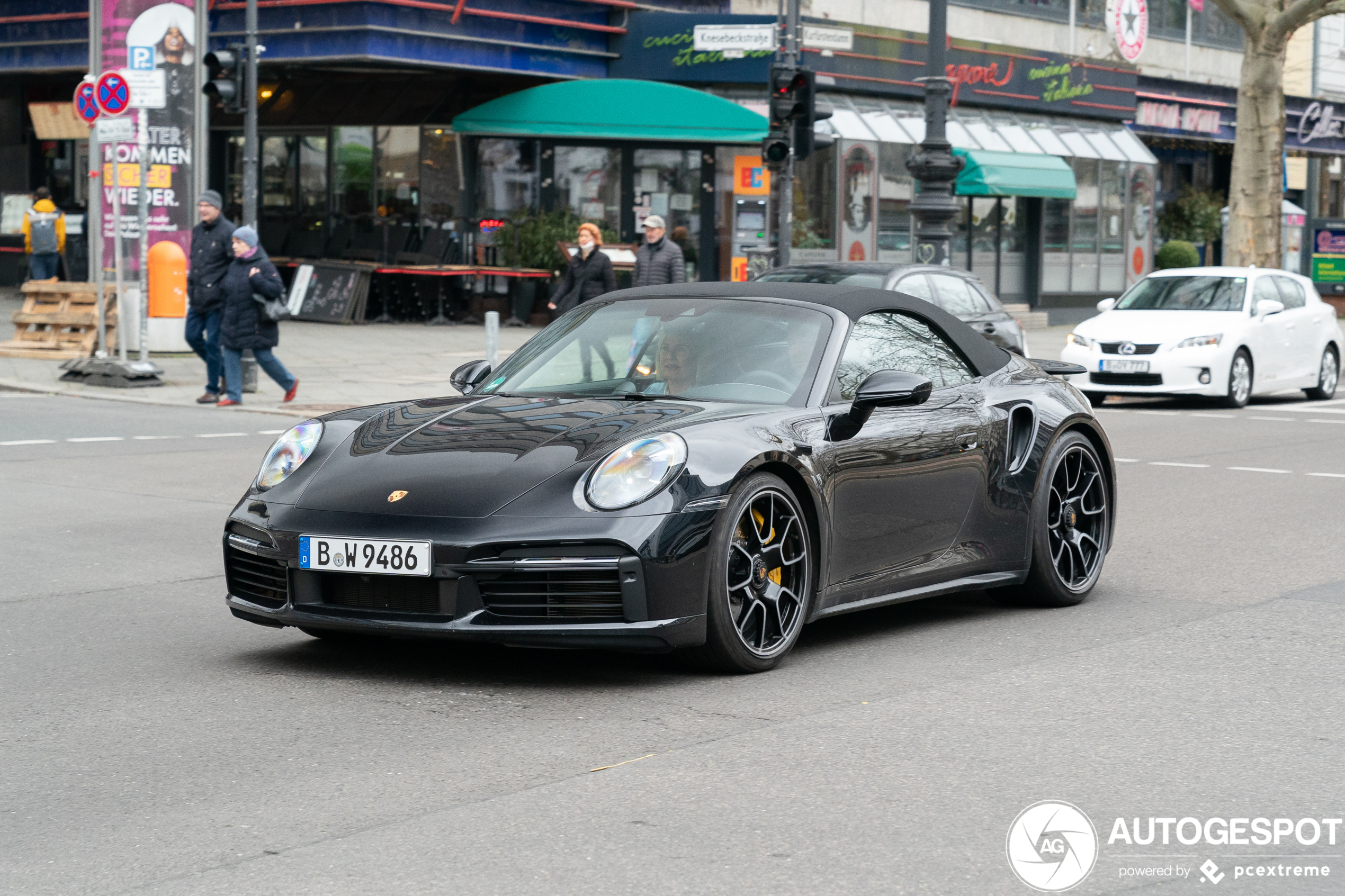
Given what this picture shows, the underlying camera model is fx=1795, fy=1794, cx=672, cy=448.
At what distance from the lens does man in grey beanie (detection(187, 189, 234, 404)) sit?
17.2 meters

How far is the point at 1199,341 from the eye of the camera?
18.7 metres

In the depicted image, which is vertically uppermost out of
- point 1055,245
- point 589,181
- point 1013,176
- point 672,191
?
point 1013,176

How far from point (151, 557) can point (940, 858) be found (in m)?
5.58

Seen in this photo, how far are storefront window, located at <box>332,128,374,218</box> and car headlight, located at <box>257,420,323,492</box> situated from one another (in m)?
25.3

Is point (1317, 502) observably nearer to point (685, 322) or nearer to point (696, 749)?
point (685, 322)

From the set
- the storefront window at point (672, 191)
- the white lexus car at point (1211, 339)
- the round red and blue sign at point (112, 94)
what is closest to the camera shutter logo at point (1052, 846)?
the white lexus car at point (1211, 339)

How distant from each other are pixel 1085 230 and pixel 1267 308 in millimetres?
18961

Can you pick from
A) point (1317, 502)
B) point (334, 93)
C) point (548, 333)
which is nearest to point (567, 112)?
point (334, 93)

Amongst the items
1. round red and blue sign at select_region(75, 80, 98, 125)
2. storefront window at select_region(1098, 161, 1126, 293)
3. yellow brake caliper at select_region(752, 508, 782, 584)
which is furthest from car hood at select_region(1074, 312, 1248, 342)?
storefront window at select_region(1098, 161, 1126, 293)

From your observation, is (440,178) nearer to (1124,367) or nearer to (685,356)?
(1124,367)

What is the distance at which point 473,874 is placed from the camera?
391 cm

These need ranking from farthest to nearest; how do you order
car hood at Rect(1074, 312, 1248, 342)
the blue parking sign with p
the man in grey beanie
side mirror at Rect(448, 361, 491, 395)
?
1. the blue parking sign with p
2. car hood at Rect(1074, 312, 1248, 342)
3. the man in grey beanie
4. side mirror at Rect(448, 361, 491, 395)

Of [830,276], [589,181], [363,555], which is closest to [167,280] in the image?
[830,276]

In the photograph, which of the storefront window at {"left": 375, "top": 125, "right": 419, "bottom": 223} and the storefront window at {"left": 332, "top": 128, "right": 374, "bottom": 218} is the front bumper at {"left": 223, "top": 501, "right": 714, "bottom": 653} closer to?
the storefront window at {"left": 375, "top": 125, "right": 419, "bottom": 223}
